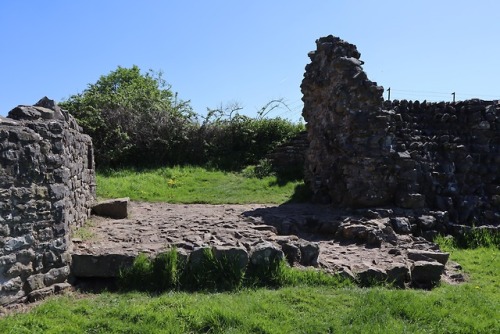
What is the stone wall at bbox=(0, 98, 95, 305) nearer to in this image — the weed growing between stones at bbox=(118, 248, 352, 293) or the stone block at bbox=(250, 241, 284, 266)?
the weed growing between stones at bbox=(118, 248, 352, 293)

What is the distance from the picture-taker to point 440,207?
10.8m

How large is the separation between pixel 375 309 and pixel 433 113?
7627mm

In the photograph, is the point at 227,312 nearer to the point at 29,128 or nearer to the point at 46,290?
the point at 46,290

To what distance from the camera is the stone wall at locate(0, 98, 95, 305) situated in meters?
6.13

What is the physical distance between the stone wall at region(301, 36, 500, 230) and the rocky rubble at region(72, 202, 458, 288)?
102 cm

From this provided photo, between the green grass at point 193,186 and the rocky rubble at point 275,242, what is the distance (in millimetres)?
2300

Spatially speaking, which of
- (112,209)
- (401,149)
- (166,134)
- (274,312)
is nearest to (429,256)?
(274,312)

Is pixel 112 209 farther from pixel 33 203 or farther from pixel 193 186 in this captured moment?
pixel 193 186

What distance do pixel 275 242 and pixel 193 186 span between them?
312 inches

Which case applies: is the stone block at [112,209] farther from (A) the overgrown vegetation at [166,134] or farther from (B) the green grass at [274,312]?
(A) the overgrown vegetation at [166,134]

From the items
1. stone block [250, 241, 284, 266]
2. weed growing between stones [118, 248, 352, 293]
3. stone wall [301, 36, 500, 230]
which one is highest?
stone wall [301, 36, 500, 230]

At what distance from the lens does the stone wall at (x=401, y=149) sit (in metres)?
10.8

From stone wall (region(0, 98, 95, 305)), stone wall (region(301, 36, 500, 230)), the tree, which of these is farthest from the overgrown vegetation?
stone wall (region(0, 98, 95, 305))

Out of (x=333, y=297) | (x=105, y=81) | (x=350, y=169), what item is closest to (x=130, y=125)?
(x=350, y=169)
